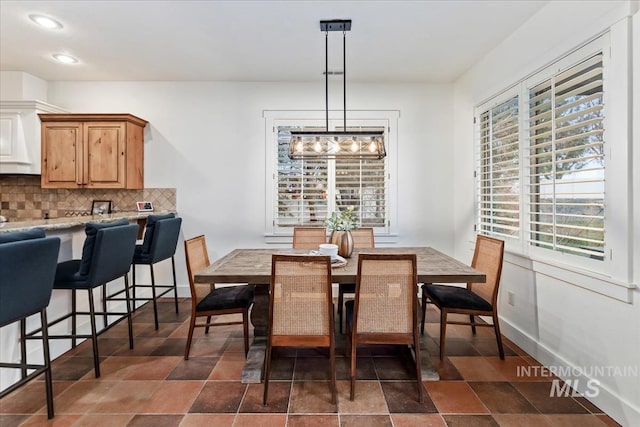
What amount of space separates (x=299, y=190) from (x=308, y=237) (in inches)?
31.4

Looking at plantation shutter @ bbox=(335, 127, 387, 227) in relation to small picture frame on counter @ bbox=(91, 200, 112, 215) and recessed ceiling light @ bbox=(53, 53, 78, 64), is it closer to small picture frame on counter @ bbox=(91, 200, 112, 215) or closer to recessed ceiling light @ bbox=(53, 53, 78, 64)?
small picture frame on counter @ bbox=(91, 200, 112, 215)

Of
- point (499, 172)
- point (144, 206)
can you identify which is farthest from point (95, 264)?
point (499, 172)

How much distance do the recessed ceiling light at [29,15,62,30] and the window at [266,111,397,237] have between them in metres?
2.12

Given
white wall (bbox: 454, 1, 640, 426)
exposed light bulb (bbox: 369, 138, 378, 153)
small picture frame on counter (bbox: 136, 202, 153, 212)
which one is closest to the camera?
white wall (bbox: 454, 1, 640, 426)

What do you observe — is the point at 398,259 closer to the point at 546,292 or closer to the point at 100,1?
the point at 546,292

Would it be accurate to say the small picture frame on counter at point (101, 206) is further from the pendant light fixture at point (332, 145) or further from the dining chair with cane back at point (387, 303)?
the dining chair with cane back at point (387, 303)

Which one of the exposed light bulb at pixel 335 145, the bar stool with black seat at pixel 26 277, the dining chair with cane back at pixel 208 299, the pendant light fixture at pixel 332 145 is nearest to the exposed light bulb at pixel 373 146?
Answer: the pendant light fixture at pixel 332 145

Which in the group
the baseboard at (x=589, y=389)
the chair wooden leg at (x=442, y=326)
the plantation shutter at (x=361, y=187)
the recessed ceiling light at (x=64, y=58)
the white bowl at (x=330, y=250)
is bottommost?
the baseboard at (x=589, y=389)

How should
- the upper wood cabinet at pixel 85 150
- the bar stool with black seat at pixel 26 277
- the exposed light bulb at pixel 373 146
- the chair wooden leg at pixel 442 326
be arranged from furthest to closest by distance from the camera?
the upper wood cabinet at pixel 85 150, the exposed light bulb at pixel 373 146, the chair wooden leg at pixel 442 326, the bar stool with black seat at pixel 26 277

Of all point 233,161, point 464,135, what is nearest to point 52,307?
point 233,161

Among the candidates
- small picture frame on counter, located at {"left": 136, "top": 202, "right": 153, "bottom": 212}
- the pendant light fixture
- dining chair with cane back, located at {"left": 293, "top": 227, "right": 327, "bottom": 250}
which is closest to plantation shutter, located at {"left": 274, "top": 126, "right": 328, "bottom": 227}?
dining chair with cane back, located at {"left": 293, "top": 227, "right": 327, "bottom": 250}

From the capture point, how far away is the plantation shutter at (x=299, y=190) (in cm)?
404

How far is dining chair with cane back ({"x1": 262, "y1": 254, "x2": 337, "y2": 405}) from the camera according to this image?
1943mm

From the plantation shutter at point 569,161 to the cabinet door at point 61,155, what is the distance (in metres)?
4.73
